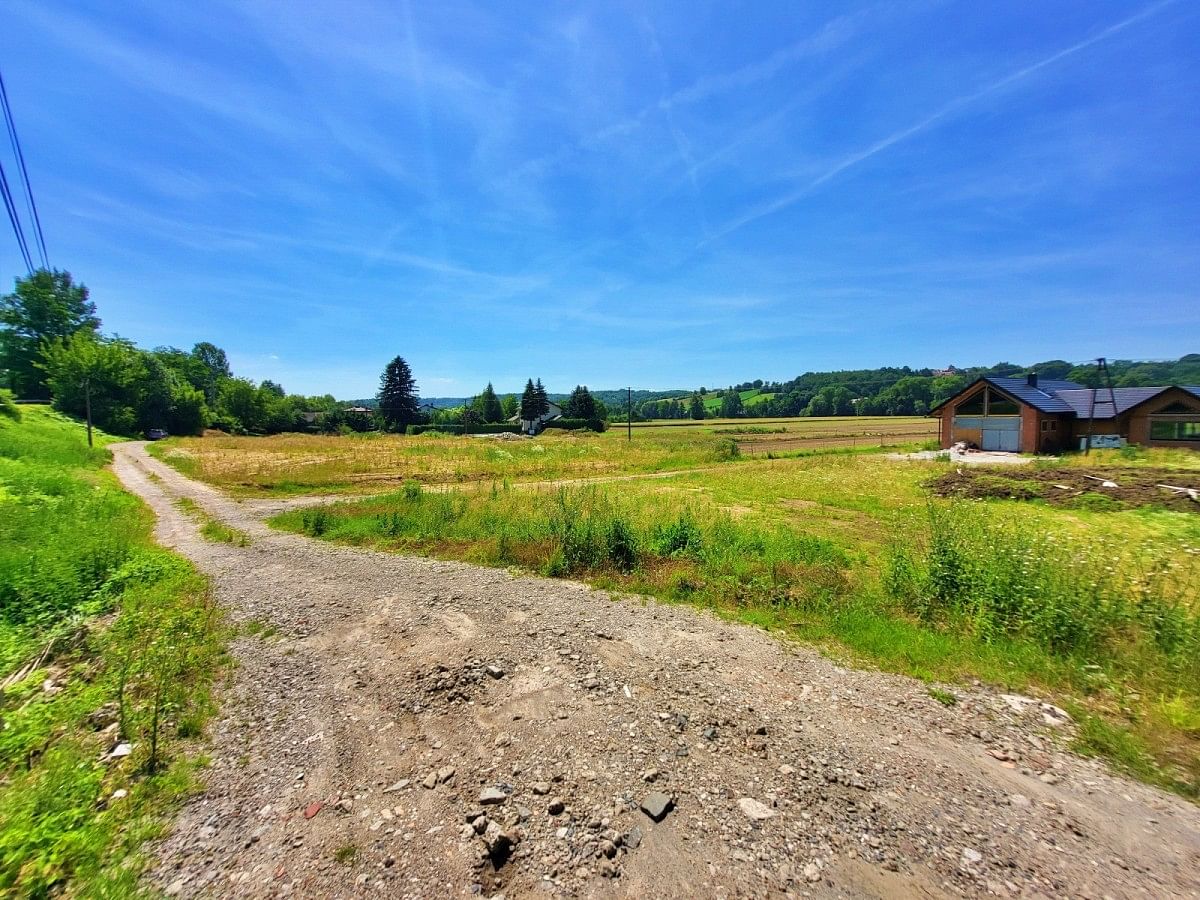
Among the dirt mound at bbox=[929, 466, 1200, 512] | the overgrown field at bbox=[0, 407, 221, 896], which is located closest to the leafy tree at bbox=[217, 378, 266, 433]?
the overgrown field at bbox=[0, 407, 221, 896]

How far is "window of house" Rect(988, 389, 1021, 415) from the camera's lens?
112 ft

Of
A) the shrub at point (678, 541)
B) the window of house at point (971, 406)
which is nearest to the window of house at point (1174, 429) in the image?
the window of house at point (971, 406)

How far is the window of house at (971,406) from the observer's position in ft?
119

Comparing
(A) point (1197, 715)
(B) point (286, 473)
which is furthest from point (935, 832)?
(B) point (286, 473)

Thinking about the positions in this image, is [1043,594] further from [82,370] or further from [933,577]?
[82,370]

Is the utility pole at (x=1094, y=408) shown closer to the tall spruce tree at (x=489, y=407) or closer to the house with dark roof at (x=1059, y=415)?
the house with dark roof at (x=1059, y=415)

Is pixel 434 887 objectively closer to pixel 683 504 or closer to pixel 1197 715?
pixel 1197 715

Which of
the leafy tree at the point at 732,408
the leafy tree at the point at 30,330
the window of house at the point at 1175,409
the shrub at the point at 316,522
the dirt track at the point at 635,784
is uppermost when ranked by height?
the leafy tree at the point at 30,330

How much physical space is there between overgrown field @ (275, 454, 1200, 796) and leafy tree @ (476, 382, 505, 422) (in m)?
74.6

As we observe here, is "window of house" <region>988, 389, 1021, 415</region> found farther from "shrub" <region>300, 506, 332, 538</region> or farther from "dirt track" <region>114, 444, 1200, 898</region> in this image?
"shrub" <region>300, 506, 332, 538</region>

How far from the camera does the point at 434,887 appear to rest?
2.76 metres

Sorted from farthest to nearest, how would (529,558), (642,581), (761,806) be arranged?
(529,558) < (642,581) < (761,806)

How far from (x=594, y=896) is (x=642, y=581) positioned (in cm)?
538

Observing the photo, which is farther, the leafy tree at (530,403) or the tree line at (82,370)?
the leafy tree at (530,403)
